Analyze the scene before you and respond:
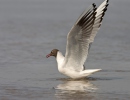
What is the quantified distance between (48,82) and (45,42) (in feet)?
18.5

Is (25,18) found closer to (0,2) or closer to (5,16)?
(5,16)

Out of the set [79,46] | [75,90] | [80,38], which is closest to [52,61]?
[79,46]

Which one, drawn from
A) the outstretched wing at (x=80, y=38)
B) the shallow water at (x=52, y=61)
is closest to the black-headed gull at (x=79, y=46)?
the outstretched wing at (x=80, y=38)

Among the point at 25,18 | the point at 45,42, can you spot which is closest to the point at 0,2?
the point at 25,18

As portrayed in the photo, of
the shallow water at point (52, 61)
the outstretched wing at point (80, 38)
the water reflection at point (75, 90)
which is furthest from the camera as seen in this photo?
the outstretched wing at point (80, 38)

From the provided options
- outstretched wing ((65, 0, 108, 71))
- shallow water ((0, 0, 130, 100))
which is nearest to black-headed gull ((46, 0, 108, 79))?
outstretched wing ((65, 0, 108, 71))

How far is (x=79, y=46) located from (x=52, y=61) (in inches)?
90.0

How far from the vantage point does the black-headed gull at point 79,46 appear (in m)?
10.3

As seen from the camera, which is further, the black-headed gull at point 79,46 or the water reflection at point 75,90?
the black-headed gull at point 79,46

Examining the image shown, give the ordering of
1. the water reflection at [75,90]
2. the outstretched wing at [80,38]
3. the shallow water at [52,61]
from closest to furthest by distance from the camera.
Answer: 1. the water reflection at [75,90]
2. the shallow water at [52,61]
3. the outstretched wing at [80,38]

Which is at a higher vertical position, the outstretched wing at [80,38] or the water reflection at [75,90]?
the outstretched wing at [80,38]

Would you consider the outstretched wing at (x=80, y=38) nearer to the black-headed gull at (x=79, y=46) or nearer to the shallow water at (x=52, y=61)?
the black-headed gull at (x=79, y=46)

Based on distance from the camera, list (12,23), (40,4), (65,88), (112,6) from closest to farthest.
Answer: (65,88)
(12,23)
(112,6)
(40,4)

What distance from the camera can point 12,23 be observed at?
71.4ft
